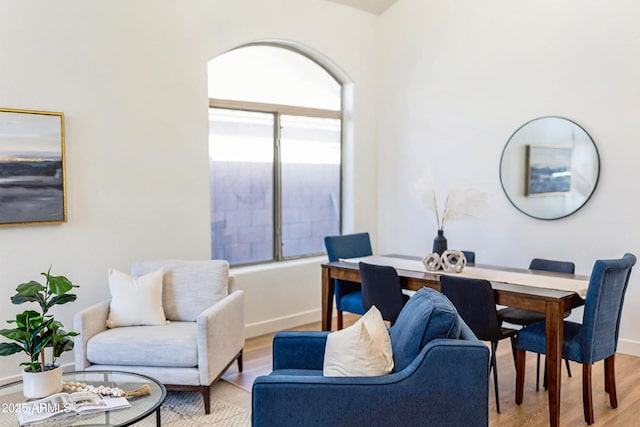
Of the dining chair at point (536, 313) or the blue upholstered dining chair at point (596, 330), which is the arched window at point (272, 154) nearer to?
the dining chair at point (536, 313)

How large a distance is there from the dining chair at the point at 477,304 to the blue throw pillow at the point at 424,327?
990mm

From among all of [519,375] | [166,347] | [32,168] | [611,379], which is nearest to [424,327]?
[519,375]

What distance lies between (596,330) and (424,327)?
4.87ft

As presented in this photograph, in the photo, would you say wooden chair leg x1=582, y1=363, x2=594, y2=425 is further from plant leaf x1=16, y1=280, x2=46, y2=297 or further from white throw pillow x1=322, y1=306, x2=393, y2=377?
plant leaf x1=16, y1=280, x2=46, y2=297

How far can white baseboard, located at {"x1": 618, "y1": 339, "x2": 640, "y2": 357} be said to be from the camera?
14.7 ft

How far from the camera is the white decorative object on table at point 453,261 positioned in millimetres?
4004

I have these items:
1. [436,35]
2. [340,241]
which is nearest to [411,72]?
[436,35]

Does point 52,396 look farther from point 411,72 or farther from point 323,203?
point 411,72

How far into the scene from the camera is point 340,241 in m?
4.79

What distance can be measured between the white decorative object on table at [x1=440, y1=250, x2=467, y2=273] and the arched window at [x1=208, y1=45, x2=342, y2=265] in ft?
6.19

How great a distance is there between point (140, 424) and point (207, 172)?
212 cm

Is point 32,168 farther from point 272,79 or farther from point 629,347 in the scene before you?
point 629,347

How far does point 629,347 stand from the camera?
452 centimetres

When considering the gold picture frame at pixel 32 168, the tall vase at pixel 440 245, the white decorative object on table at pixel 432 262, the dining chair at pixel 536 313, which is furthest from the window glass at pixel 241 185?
the dining chair at pixel 536 313
